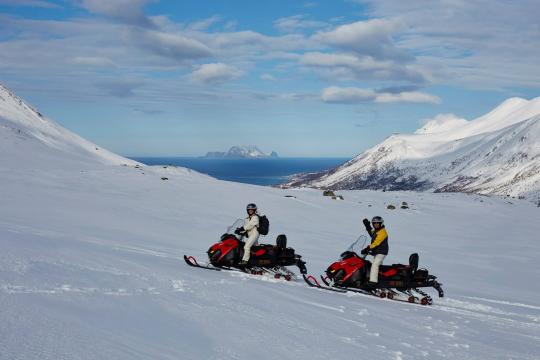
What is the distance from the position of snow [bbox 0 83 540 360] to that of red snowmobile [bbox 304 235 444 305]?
0.75 metres

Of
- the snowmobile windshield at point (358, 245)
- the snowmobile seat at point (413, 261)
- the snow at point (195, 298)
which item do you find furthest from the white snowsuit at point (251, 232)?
the snowmobile seat at point (413, 261)

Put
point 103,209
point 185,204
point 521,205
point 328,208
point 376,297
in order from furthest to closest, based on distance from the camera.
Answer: point 521,205
point 328,208
point 185,204
point 103,209
point 376,297

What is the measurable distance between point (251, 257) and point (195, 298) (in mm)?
4945

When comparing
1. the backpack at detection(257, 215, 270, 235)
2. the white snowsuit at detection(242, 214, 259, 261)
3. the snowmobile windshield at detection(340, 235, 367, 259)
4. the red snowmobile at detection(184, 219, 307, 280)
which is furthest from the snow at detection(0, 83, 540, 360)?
the snowmobile windshield at detection(340, 235, 367, 259)

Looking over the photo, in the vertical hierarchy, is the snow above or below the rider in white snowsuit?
below

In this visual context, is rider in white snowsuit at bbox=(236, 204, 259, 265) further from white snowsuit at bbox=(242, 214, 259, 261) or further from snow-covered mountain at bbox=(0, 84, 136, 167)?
snow-covered mountain at bbox=(0, 84, 136, 167)

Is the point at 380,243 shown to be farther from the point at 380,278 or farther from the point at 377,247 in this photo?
the point at 380,278

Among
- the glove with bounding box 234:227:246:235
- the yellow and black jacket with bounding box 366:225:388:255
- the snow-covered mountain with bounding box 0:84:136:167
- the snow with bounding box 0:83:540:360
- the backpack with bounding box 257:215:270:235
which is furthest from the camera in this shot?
the snow-covered mountain with bounding box 0:84:136:167

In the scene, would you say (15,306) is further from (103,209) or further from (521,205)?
(521,205)

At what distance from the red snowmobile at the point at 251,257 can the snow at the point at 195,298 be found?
2.85ft

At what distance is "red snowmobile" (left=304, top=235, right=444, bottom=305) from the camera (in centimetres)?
1259

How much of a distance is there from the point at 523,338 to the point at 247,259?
6.97 metres

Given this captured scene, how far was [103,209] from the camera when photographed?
23.6 m

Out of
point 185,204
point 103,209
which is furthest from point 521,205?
point 103,209
